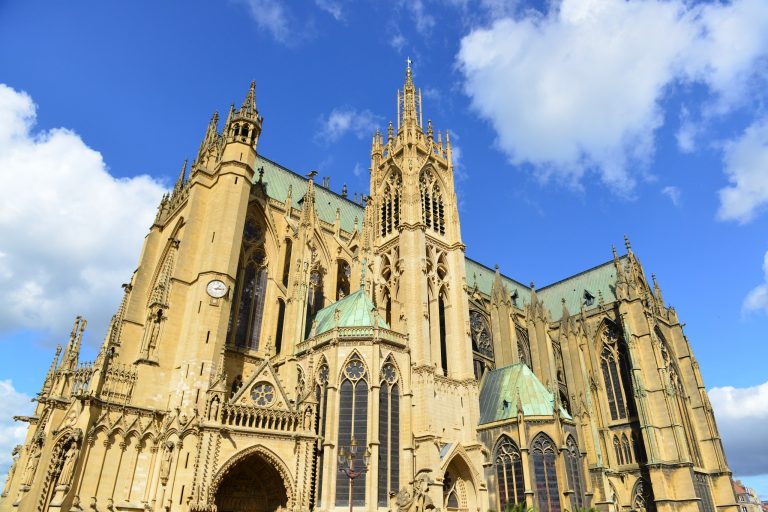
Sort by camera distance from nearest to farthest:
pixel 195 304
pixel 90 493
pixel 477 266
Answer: pixel 90 493 < pixel 195 304 < pixel 477 266

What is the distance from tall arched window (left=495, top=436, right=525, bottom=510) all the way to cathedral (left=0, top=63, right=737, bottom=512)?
120 millimetres

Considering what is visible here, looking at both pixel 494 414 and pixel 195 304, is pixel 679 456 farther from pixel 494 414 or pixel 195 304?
pixel 195 304

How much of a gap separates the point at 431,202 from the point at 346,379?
18.7 meters

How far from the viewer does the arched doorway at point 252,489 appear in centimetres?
Result: 2628

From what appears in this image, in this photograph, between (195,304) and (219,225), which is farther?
(219,225)

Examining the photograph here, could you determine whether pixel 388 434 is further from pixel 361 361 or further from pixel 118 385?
pixel 118 385

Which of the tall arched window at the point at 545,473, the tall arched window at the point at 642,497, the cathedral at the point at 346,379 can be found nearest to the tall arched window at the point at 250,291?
the cathedral at the point at 346,379

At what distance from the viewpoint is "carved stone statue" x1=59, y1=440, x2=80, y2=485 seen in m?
24.5

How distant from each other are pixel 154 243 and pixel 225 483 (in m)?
18.9

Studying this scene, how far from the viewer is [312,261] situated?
37.3 m

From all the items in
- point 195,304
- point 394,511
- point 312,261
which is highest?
point 312,261

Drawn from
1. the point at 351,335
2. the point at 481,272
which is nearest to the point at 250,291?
the point at 351,335

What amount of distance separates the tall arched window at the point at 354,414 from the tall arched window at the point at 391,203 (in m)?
15.0

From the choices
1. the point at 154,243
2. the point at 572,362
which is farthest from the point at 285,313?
the point at 572,362
